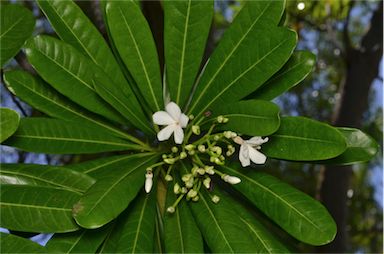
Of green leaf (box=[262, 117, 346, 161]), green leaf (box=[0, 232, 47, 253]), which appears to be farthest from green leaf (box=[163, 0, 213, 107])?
green leaf (box=[0, 232, 47, 253])

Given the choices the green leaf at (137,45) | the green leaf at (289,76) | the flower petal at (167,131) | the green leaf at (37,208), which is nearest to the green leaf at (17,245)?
the green leaf at (37,208)

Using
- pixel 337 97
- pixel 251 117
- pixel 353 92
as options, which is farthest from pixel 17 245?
pixel 337 97

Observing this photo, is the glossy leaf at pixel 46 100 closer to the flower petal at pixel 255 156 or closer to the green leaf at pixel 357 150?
the flower petal at pixel 255 156

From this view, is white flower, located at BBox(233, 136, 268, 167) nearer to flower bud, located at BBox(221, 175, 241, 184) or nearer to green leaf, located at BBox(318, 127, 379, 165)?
flower bud, located at BBox(221, 175, 241, 184)

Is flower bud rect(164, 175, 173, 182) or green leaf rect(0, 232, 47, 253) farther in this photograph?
flower bud rect(164, 175, 173, 182)

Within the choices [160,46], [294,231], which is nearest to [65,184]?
[294,231]

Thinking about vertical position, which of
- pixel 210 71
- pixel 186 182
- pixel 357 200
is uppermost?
pixel 210 71

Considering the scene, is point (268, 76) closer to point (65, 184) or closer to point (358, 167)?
point (65, 184)
